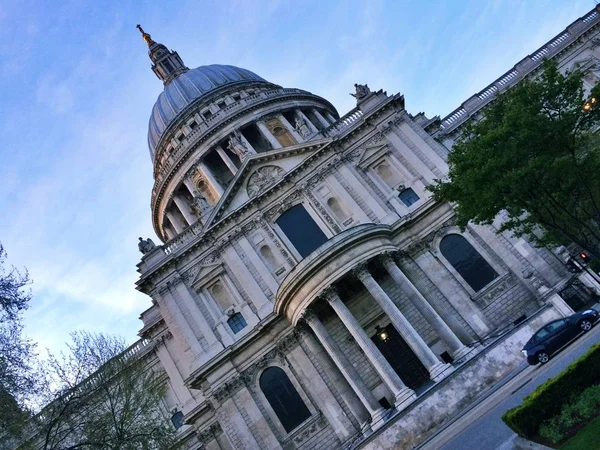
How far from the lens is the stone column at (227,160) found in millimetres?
38000

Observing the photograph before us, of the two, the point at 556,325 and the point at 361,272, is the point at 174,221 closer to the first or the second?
the point at 361,272

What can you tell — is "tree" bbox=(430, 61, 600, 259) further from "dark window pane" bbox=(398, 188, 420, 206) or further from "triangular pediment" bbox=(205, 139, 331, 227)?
"triangular pediment" bbox=(205, 139, 331, 227)

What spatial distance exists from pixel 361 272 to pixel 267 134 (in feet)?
61.9

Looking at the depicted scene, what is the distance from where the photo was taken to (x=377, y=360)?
2181 cm

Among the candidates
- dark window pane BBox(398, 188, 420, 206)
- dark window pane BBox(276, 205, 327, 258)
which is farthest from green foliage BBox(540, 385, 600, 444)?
dark window pane BBox(276, 205, 327, 258)

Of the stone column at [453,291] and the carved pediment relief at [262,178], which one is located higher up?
the carved pediment relief at [262,178]

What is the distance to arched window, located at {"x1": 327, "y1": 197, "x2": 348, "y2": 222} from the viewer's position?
98.0 ft

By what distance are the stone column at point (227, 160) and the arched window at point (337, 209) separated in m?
10.5

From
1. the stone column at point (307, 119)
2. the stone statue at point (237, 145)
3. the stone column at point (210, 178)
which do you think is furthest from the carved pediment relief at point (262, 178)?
the stone column at point (307, 119)

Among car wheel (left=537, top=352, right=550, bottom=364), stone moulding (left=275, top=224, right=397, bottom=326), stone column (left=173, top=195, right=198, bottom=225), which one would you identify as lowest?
car wheel (left=537, top=352, right=550, bottom=364)

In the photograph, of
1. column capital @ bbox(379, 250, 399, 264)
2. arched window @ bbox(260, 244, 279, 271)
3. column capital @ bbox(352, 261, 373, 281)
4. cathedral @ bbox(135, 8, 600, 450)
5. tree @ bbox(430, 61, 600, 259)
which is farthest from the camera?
arched window @ bbox(260, 244, 279, 271)

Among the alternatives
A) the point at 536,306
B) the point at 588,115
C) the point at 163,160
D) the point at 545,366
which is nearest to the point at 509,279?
the point at 536,306

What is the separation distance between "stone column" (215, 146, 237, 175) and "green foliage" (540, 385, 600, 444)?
3077 cm

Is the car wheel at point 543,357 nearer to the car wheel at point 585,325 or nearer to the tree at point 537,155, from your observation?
the car wheel at point 585,325
